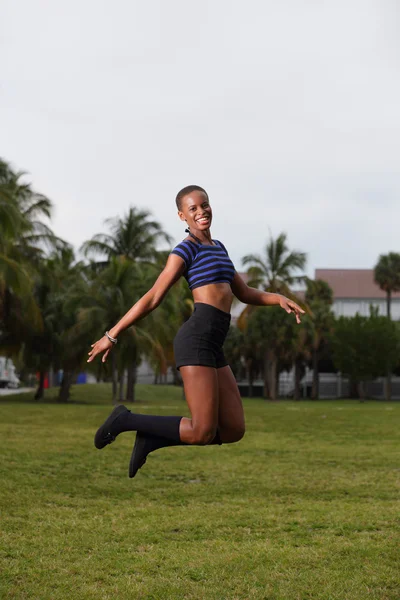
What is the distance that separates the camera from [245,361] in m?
77.0

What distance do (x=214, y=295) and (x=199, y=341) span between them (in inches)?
11.3

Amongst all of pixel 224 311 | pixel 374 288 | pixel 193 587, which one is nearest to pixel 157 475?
pixel 193 587

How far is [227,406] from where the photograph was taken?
481cm

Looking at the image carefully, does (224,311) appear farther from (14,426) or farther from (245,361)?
(245,361)

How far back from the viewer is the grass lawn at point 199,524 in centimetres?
685

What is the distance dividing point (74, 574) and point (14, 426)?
17794 millimetres

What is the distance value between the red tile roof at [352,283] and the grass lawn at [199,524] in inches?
2949

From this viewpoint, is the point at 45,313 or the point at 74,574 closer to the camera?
the point at 74,574

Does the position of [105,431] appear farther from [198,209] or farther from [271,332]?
[271,332]

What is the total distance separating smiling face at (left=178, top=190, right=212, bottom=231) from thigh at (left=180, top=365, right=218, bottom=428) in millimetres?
850

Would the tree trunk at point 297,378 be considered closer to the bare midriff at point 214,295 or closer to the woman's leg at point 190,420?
the woman's leg at point 190,420

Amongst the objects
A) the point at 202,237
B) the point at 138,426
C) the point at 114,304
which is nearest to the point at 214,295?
the point at 202,237

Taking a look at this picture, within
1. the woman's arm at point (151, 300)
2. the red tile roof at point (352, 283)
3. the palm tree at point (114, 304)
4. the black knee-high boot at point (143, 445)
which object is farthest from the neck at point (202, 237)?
the red tile roof at point (352, 283)

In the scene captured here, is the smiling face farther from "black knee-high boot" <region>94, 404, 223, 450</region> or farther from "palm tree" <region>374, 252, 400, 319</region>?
"palm tree" <region>374, 252, 400, 319</region>
